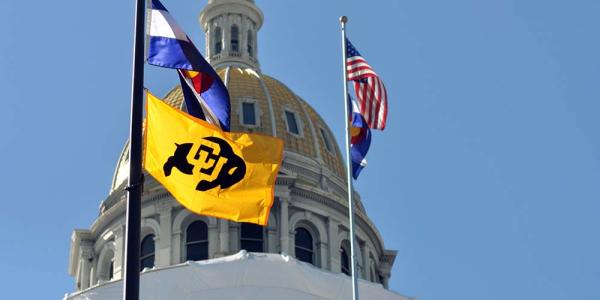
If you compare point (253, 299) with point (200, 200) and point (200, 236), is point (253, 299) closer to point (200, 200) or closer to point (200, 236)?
point (200, 236)

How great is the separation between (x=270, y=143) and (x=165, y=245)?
3591cm

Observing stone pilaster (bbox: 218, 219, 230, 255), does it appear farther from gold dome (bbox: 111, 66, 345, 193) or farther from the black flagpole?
the black flagpole

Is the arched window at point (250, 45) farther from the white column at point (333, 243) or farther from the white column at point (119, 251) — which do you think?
the white column at point (119, 251)

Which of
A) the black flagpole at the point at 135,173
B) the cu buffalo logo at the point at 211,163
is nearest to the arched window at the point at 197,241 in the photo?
the cu buffalo logo at the point at 211,163

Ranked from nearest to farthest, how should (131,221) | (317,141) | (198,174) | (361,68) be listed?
(131,221) < (198,174) < (361,68) < (317,141)

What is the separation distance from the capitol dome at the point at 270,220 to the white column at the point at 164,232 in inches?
1.6

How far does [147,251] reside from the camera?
6619 centimetres

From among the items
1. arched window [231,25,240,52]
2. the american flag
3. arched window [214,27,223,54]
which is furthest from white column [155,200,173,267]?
the american flag

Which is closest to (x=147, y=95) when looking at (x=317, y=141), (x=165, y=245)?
(x=165, y=245)

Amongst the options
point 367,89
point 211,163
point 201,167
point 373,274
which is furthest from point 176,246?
point 201,167

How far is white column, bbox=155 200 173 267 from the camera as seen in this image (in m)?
64.5

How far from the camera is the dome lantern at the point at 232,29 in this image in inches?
3022

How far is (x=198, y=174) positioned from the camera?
27.9 meters

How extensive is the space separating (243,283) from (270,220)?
9700mm
